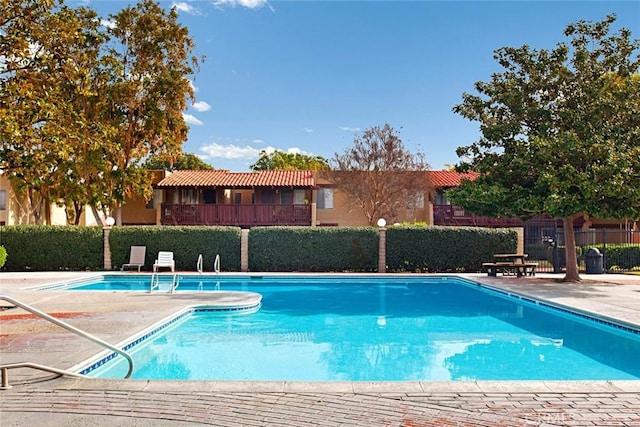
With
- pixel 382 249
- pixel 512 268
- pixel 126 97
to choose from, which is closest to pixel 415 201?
pixel 382 249

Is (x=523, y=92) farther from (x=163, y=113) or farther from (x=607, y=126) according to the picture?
(x=163, y=113)

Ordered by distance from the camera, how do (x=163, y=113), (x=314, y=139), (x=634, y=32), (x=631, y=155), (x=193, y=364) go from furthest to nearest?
(x=314, y=139)
(x=163, y=113)
(x=634, y=32)
(x=631, y=155)
(x=193, y=364)

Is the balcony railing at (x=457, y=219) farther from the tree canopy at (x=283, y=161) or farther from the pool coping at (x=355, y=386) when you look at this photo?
the pool coping at (x=355, y=386)

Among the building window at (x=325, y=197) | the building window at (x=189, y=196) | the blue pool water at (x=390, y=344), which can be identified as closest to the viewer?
the blue pool water at (x=390, y=344)

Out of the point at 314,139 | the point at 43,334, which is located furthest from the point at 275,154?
the point at 43,334

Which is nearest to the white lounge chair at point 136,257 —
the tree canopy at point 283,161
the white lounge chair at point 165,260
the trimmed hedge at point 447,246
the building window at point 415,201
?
the white lounge chair at point 165,260

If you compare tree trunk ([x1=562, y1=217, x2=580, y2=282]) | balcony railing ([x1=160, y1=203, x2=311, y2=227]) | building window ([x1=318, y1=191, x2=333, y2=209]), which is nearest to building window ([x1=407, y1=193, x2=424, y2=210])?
building window ([x1=318, y1=191, x2=333, y2=209])

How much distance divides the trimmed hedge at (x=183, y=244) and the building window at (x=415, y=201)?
544 inches

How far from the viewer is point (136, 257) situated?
21984 mm

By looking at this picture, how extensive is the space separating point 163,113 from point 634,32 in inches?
838

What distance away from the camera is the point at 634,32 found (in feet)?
56.0

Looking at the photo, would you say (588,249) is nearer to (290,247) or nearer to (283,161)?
(290,247)

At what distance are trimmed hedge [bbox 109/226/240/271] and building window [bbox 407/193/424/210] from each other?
13.8 meters

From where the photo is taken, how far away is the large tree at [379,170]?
104 feet
